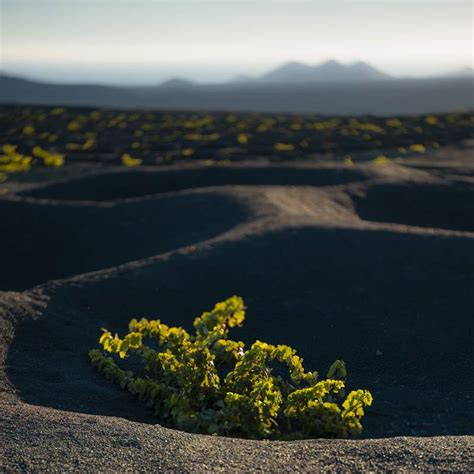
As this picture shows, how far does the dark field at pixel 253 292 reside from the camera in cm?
480

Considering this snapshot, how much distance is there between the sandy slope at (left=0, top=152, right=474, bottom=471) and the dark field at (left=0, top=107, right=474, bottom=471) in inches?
0.9

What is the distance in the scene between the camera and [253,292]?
9.19m

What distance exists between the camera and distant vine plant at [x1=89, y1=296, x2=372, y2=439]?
5562mm

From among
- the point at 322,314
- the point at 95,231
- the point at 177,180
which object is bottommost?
the point at 322,314

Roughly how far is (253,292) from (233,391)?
10.8ft

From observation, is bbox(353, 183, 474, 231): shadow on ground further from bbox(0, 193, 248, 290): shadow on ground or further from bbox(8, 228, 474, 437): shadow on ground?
bbox(8, 228, 474, 437): shadow on ground

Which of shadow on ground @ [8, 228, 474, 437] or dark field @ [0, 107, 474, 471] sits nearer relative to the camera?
dark field @ [0, 107, 474, 471]

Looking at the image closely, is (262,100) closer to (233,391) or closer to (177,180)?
(177,180)

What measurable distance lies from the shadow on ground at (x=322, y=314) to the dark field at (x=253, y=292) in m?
0.03

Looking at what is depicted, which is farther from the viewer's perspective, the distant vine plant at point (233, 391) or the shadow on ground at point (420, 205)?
A: the shadow on ground at point (420, 205)

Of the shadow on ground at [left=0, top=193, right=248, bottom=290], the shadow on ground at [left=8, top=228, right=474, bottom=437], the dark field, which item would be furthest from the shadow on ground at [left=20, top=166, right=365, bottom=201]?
the shadow on ground at [left=8, top=228, right=474, bottom=437]

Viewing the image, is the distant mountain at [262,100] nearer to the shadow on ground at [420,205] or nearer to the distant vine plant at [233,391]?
the shadow on ground at [420,205]

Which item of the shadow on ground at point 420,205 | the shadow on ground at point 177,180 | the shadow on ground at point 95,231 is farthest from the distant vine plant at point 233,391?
the shadow on ground at point 177,180

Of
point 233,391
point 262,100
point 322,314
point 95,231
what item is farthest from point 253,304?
point 262,100
